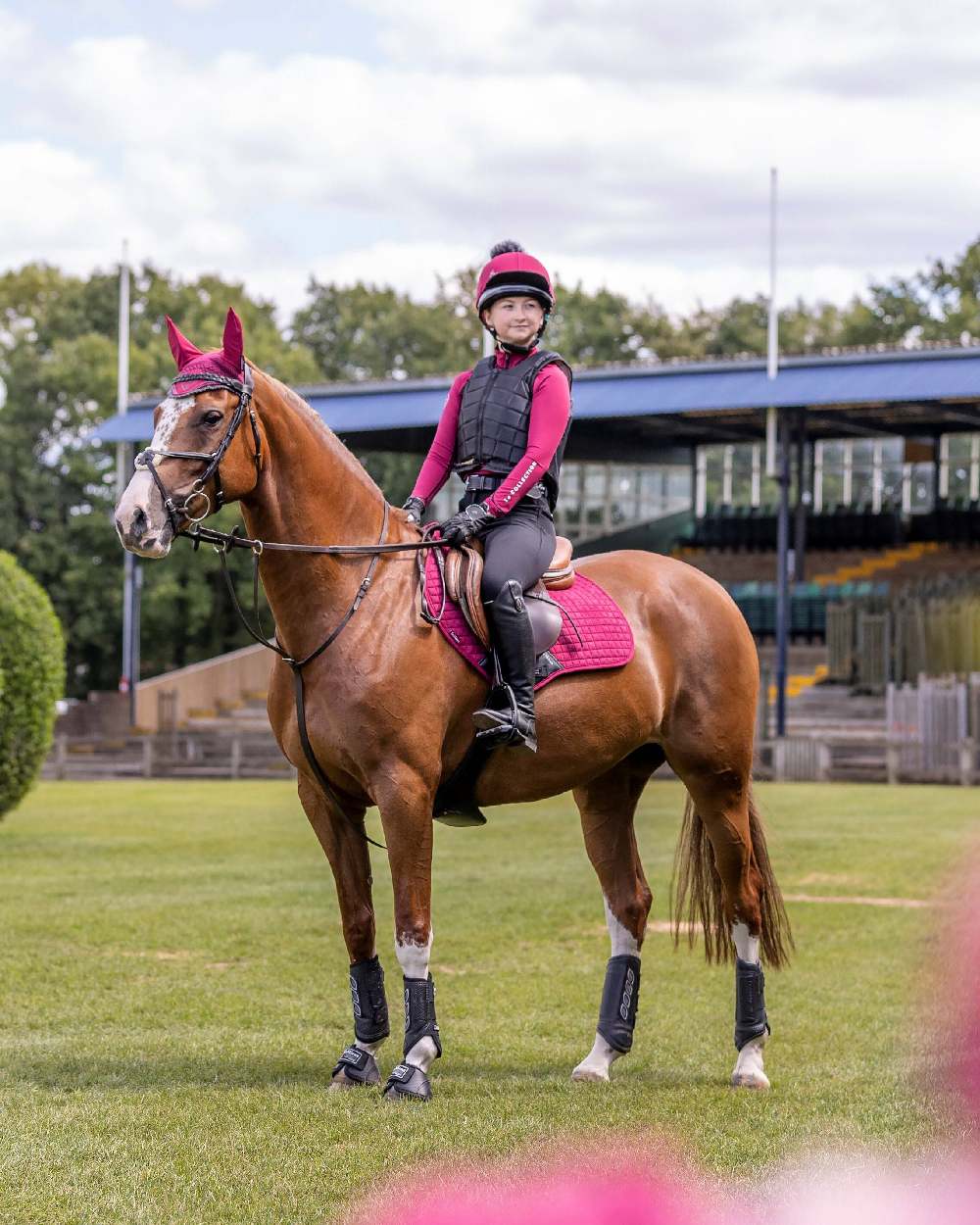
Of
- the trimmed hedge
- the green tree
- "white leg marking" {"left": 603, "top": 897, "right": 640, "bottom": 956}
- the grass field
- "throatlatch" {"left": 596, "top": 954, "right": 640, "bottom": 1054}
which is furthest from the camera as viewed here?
the green tree

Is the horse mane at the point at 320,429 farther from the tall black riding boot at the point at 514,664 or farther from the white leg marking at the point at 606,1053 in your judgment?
the white leg marking at the point at 606,1053

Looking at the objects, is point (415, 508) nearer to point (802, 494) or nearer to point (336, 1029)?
point (336, 1029)

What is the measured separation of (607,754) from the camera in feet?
20.7

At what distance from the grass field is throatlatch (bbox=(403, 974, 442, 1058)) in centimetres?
23

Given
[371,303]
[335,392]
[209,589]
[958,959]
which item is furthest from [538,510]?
[371,303]

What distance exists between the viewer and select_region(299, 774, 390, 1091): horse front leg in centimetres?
602

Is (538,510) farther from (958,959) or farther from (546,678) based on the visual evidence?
(958,959)

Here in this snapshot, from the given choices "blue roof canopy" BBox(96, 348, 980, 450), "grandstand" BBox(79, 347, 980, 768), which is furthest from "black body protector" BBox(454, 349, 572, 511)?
"blue roof canopy" BBox(96, 348, 980, 450)

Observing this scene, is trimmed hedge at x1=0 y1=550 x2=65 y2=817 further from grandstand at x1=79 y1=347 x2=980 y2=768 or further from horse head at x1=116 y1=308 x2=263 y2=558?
grandstand at x1=79 y1=347 x2=980 y2=768

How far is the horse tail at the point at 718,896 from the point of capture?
6.68m

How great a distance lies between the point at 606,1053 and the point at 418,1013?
36.4 inches

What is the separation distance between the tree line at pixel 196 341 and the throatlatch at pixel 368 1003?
28448mm

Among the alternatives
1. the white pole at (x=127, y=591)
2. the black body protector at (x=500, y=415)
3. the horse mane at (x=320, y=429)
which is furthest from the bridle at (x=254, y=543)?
the white pole at (x=127, y=591)

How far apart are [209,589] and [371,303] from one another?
20467mm
